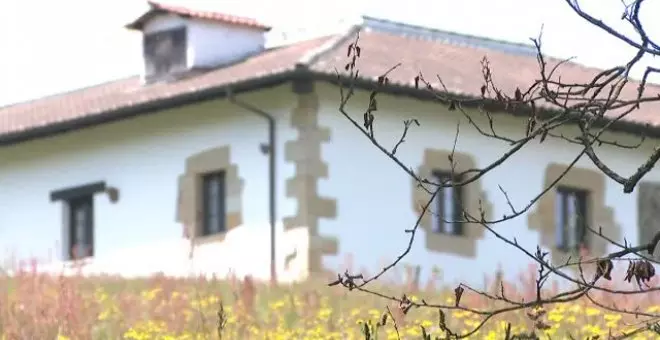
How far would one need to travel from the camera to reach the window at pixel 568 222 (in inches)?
1038

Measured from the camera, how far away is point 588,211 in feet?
88.1

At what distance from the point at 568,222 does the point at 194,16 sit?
20.8 feet

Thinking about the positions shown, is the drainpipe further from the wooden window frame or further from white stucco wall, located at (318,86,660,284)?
the wooden window frame

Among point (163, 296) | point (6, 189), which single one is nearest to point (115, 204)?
point (6, 189)

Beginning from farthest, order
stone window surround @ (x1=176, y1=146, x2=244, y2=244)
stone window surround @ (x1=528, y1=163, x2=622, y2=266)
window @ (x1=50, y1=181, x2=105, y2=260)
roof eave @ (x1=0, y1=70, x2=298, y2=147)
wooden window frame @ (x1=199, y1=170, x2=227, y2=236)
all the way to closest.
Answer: window @ (x1=50, y1=181, x2=105, y2=260)
stone window surround @ (x1=528, y1=163, x2=622, y2=266)
wooden window frame @ (x1=199, y1=170, x2=227, y2=236)
stone window surround @ (x1=176, y1=146, x2=244, y2=244)
roof eave @ (x1=0, y1=70, x2=298, y2=147)

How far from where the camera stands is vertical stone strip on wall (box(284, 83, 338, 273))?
2405 cm

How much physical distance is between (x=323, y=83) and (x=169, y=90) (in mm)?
2963

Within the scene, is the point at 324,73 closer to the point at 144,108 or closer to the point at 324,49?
the point at 324,49

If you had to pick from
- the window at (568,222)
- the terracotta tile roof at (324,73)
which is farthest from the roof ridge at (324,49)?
the window at (568,222)

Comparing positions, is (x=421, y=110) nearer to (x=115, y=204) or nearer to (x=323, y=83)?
(x=323, y=83)

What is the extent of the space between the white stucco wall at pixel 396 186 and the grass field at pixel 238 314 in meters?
4.97

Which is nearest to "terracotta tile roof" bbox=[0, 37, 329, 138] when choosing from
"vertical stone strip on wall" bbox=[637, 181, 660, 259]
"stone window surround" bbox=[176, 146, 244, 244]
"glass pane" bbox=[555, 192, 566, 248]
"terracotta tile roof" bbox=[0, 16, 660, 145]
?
"terracotta tile roof" bbox=[0, 16, 660, 145]

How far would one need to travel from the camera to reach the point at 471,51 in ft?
95.9

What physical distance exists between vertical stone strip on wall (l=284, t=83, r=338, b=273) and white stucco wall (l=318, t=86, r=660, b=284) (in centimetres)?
10
